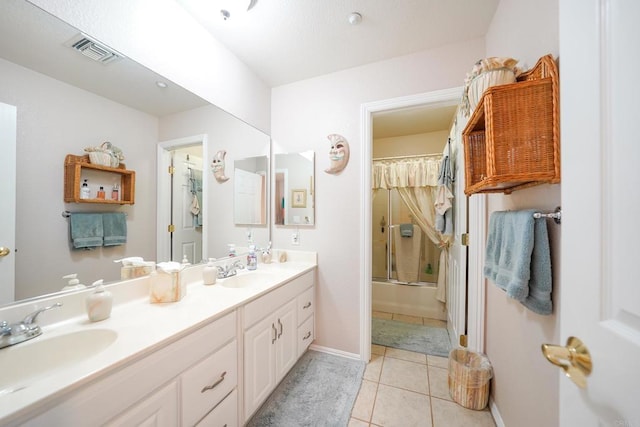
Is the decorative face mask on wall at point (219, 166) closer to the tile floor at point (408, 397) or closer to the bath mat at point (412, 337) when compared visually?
the tile floor at point (408, 397)

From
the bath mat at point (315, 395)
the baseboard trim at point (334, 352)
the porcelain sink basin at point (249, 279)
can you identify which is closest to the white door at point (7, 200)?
the porcelain sink basin at point (249, 279)

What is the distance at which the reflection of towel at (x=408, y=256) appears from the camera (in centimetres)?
→ 313

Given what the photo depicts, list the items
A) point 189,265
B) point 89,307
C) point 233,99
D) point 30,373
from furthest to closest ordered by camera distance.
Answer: point 233,99
point 189,265
point 89,307
point 30,373

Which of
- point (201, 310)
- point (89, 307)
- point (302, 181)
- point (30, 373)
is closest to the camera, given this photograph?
point (30, 373)

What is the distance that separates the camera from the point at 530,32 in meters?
0.99

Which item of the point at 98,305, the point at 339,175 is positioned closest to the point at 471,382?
the point at 339,175

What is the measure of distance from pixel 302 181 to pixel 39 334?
5.52ft

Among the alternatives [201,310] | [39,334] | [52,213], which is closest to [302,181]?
[201,310]

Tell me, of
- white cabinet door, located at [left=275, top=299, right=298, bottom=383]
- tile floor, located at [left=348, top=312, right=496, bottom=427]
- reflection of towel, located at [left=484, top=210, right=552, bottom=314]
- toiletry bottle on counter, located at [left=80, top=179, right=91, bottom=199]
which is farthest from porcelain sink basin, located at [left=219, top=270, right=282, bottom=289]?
reflection of towel, located at [left=484, top=210, right=552, bottom=314]

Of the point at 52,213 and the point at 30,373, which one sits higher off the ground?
the point at 52,213

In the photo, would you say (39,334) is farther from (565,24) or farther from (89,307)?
(565,24)

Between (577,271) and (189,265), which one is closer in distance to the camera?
(577,271)

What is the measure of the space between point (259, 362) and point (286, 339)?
0.30 meters

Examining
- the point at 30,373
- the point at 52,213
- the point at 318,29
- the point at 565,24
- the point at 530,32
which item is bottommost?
the point at 30,373
